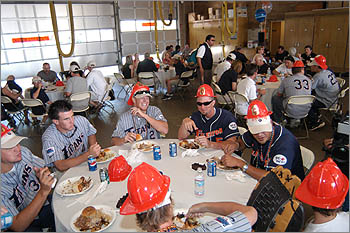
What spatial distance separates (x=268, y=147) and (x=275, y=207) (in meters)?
0.78

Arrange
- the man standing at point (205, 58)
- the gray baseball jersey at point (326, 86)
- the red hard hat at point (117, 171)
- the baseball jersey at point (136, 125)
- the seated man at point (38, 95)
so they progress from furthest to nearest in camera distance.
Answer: the man standing at point (205, 58) → the seated man at point (38, 95) → the gray baseball jersey at point (326, 86) → the baseball jersey at point (136, 125) → the red hard hat at point (117, 171)

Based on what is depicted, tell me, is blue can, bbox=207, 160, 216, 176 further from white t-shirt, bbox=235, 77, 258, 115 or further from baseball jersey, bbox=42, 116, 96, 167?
white t-shirt, bbox=235, 77, 258, 115

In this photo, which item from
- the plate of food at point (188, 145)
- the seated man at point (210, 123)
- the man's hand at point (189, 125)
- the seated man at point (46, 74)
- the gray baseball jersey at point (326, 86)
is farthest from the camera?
the seated man at point (46, 74)

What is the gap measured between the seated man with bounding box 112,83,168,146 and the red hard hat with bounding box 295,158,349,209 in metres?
1.99

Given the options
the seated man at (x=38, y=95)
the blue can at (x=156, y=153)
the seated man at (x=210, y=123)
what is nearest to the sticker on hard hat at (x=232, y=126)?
the seated man at (x=210, y=123)

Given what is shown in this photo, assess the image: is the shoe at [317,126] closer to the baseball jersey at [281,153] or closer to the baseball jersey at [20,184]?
the baseball jersey at [281,153]

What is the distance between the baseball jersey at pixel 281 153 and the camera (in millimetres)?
2293

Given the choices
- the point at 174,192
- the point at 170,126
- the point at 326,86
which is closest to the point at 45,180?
the point at 174,192

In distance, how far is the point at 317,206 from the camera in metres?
1.53

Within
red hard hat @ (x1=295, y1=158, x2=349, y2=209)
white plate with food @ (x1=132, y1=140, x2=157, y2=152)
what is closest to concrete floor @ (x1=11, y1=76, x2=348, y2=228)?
red hard hat @ (x1=295, y1=158, x2=349, y2=209)

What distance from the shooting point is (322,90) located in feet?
17.9

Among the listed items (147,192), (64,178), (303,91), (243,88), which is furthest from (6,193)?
(303,91)

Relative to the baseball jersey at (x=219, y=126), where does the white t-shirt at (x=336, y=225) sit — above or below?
below

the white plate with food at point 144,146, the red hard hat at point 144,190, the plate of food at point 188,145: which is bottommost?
the white plate with food at point 144,146
